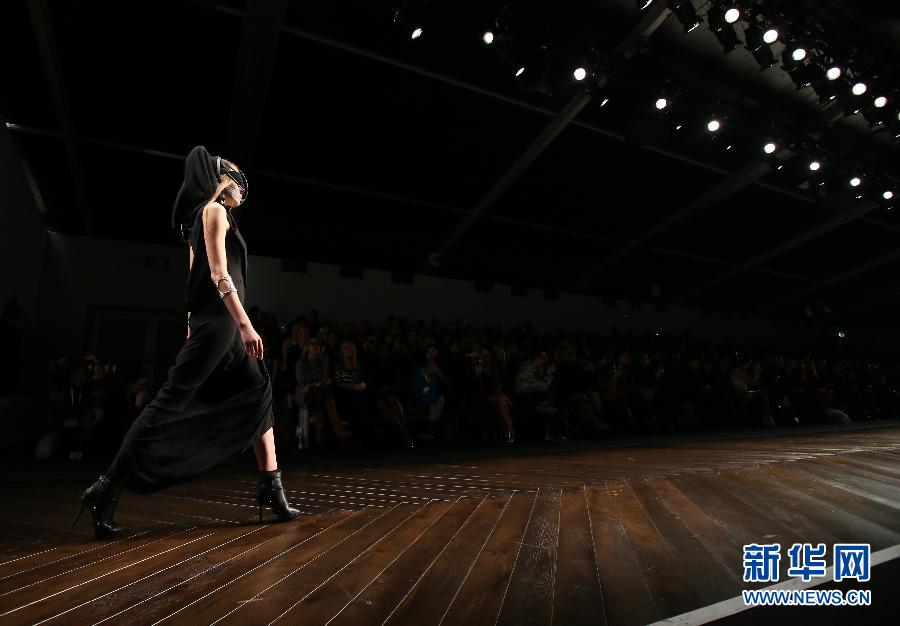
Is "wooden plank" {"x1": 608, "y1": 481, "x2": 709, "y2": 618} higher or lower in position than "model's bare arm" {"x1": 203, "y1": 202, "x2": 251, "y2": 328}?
lower

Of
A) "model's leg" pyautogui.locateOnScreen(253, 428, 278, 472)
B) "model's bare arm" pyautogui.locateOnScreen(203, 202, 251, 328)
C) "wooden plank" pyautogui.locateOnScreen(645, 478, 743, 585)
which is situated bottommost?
"wooden plank" pyautogui.locateOnScreen(645, 478, 743, 585)

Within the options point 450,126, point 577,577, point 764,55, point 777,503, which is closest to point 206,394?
point 577,577

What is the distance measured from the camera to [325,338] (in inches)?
210

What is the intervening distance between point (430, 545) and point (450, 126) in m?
4.91

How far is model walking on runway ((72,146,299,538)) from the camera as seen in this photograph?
1537 mm

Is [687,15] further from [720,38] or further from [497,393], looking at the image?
[497,393]

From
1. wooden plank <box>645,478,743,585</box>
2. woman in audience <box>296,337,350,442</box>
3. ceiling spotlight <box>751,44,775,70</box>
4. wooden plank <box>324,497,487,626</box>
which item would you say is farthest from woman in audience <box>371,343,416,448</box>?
ceiling spotlight <box>751,44,775,70</box>

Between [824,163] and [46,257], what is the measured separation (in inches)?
433

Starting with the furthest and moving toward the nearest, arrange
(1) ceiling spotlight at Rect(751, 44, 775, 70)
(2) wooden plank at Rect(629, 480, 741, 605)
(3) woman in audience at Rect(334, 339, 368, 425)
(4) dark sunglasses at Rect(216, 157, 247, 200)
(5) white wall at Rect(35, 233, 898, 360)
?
(5) white wall at Rect(35, 233, 898, 360)
(3) woman in audience at Rect(334, 339, 368, 425)
(1) ceiling spotlight at Rect(751, 44, 775, 70)
(4) dark sunglasses at Rect(216, 157, 247, 200)
(2) wooden plank at Rect(629, 480, 741, 605)

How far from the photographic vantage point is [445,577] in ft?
3.80

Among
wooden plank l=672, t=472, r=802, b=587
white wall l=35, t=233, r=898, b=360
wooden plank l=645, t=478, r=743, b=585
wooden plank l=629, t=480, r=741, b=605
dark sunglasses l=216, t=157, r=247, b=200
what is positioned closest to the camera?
wooden plank l=629, t=480, r=741, b=605

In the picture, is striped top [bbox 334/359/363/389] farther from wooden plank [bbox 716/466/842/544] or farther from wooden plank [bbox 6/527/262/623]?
wooden plank [bbox 716/466/842/544]

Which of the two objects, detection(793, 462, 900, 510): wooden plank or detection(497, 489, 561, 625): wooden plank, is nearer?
detection(497, 489, 561, 625): wooden plank

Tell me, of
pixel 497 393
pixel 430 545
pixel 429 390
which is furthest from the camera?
pixel 497 393
